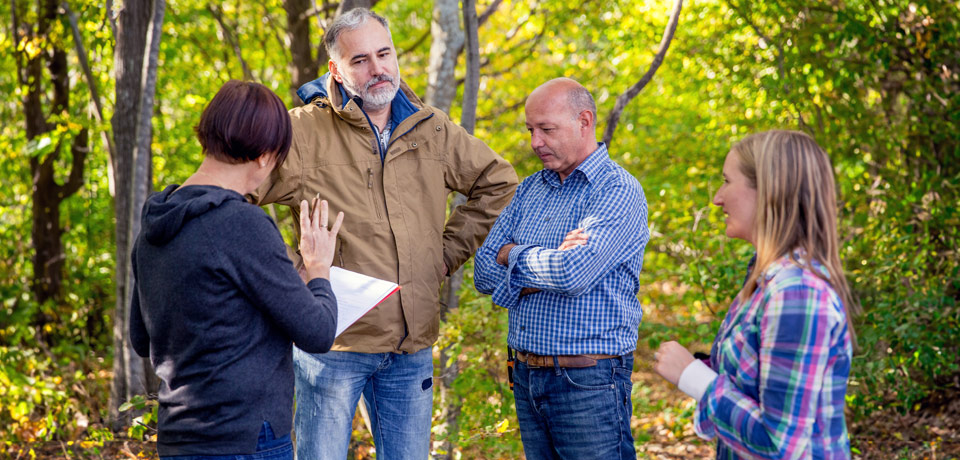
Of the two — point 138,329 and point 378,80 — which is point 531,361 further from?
point 138,329

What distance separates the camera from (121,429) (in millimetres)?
5293

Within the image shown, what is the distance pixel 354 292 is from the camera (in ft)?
7.81

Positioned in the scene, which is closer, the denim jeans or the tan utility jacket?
the denim jeans

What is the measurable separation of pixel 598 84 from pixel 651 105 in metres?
0.68

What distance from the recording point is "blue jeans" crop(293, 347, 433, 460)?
2609 millimetres

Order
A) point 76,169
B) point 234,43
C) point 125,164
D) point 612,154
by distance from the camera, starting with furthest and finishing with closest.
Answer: point 76,169, point 612,154, point 234,43, point 125,164

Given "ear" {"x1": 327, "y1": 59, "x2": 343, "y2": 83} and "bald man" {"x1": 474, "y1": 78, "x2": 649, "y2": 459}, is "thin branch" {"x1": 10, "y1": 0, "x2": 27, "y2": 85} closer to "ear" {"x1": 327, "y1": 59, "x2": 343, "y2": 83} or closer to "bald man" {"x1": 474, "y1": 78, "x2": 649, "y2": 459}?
"ear" {"x1": 327, "y1": 59, "x2": 343, "y2": 83}

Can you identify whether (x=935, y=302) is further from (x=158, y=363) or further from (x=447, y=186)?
(x=158, y=363)

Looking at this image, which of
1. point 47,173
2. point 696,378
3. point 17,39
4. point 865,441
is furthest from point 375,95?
point 47,173

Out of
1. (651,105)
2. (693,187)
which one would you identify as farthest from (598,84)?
(693,187)

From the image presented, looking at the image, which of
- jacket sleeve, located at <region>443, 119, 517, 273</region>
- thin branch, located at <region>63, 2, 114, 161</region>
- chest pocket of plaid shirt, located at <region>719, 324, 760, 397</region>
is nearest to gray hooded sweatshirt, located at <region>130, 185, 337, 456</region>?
chest pocket of plaid shirt, located at <region>719, 324, 760, 397</region>

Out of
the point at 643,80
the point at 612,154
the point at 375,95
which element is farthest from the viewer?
the point at 612,154

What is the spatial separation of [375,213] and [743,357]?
4.43 feet

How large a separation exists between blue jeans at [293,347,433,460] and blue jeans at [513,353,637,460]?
1.44 feet
